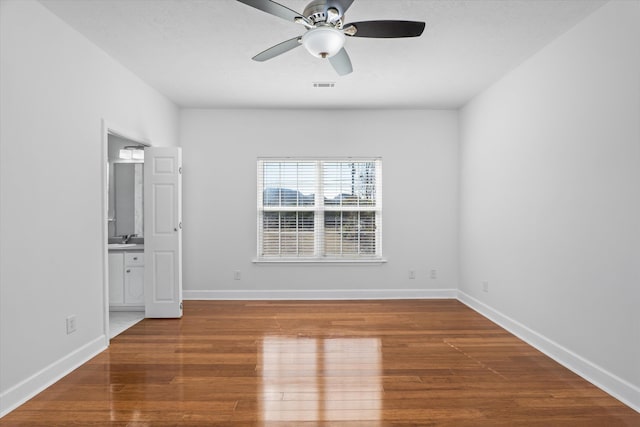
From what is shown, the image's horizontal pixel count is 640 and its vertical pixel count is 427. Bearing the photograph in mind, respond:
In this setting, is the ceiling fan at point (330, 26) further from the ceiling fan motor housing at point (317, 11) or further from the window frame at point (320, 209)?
the window frame at point (320, 209)

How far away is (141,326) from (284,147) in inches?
115

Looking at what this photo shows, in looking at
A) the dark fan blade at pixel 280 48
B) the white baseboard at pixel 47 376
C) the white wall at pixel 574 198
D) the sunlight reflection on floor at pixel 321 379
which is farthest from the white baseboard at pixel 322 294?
the dark fan blade at pixel 280 48

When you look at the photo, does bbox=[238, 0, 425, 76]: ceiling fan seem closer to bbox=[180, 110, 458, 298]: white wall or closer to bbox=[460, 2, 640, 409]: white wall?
bbox=[460, 2, 640, 409]: white wall

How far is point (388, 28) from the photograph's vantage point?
244 centimetres

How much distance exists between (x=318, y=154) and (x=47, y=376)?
3.92m

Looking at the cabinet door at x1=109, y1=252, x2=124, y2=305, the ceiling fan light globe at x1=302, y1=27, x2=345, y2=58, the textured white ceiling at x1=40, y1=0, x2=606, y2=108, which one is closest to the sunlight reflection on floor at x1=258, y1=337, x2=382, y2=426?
the cabinet door at x1=109, y1=252, x2=124, y2=305

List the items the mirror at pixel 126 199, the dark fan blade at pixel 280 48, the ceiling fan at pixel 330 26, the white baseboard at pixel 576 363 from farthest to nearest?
1. the mirror at pixel 126 199
2. the dark fan blade at pixel 280 48
3. the white baseboard at pixel 576 363
4. the ceiling fan at pixel 330 26

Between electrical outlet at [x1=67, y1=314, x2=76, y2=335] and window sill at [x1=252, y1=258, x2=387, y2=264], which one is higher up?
window sill at [x1=252, y1=258, x2=387, y2=264]

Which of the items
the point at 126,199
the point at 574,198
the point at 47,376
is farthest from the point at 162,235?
the point at 574,198

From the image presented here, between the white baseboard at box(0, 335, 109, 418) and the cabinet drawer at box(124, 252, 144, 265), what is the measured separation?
1.31 metres

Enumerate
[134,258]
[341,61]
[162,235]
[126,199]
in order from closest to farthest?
[341,61] < [162,235] < [134,258] < [126,199]

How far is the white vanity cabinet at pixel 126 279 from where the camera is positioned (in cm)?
468

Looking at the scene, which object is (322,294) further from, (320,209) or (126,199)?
(126,199)

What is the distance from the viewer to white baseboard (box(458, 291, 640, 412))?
2480mm
